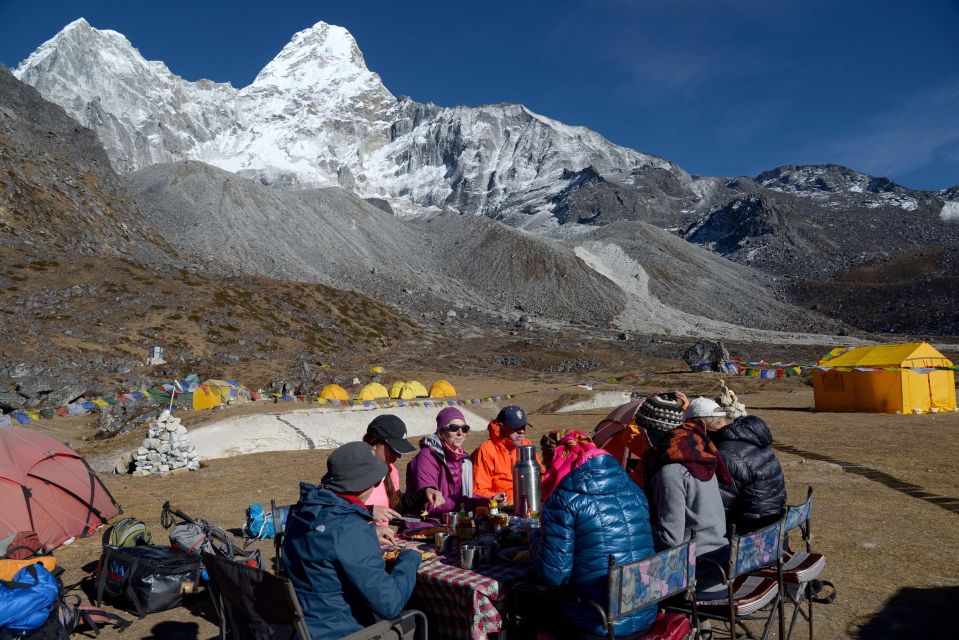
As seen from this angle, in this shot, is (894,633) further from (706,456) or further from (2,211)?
(2,211)

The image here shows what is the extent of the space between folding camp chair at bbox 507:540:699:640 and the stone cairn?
13.0 m

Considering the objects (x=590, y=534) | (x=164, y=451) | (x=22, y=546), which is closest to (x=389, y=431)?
(x=590, y=534)

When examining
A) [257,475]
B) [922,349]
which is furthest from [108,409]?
[922,349]

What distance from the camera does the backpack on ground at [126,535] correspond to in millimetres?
7504

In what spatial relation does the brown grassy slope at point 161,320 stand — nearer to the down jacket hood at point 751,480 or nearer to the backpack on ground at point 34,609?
the backpack on ground at point 34,609

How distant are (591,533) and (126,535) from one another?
248 inches

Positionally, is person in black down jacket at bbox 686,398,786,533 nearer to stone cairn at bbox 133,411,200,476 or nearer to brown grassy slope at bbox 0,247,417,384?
stone cairn at bbox 133,411,200,476

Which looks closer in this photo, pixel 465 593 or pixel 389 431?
pixel 465 593

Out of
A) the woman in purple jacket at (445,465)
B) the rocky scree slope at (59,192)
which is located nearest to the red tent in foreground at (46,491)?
→ the woman in purple jacket at (445,465)

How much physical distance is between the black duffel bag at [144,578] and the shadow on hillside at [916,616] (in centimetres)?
650

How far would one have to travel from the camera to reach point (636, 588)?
381 centimetres

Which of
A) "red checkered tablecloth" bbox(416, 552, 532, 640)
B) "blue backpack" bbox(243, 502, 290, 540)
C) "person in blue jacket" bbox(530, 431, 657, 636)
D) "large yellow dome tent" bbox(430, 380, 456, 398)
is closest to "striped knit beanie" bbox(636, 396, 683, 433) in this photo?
"person in blue jacket" bbox(530, 431, 657, 636)

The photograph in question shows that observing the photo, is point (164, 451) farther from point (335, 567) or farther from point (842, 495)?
point (842, 495)

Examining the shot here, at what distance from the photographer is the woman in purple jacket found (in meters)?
6.55
